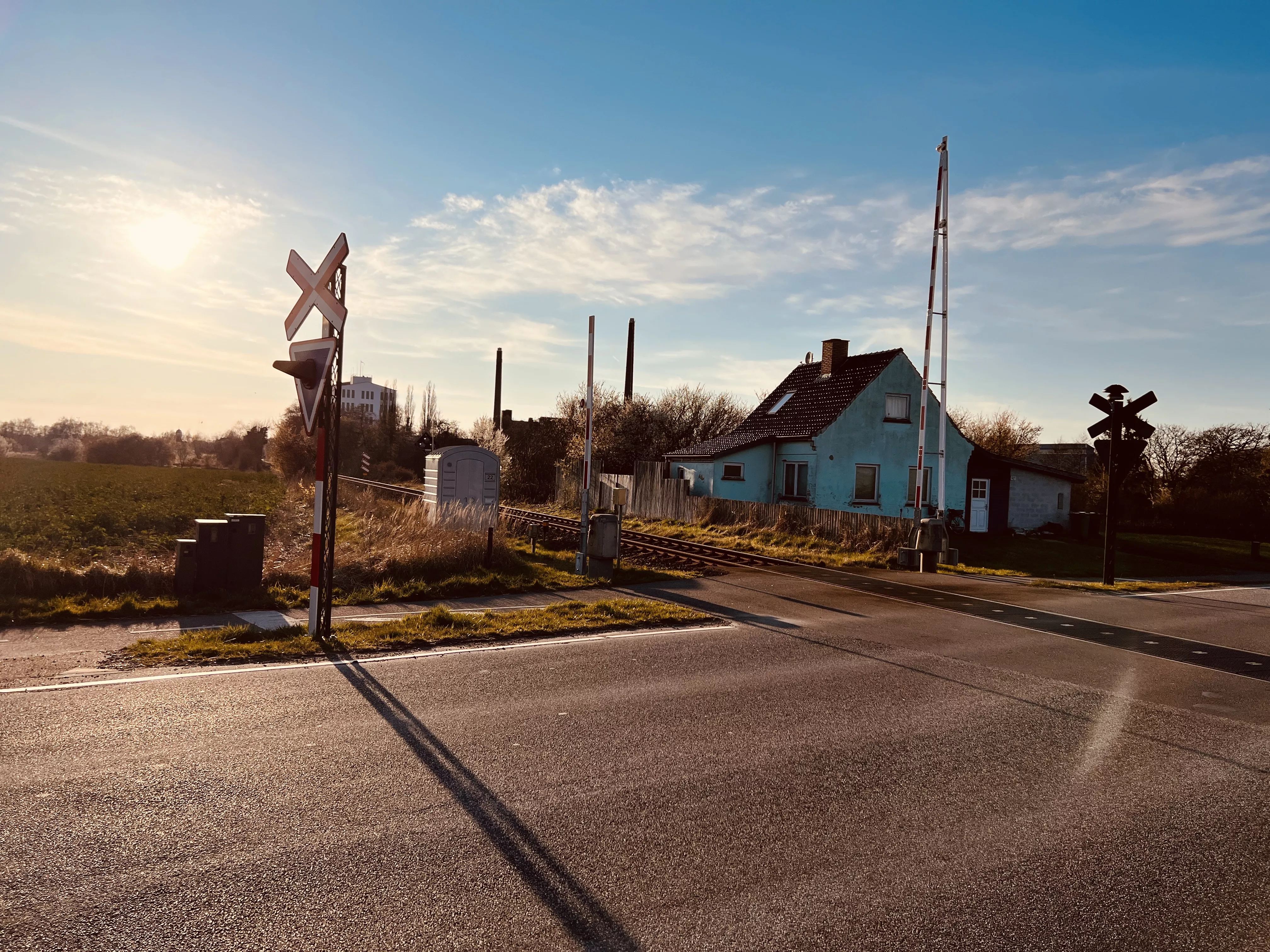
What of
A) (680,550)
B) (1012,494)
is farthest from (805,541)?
(1012,494)

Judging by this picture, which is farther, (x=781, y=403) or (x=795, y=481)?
(x=781, y=403)

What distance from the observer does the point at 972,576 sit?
19.0m

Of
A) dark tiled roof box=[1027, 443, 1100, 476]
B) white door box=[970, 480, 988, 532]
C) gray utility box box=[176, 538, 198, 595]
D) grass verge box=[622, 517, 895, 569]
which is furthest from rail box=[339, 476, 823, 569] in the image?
dark tiled roof box=[1027, 443, 1100, 476]

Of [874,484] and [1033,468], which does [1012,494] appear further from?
[874,484]

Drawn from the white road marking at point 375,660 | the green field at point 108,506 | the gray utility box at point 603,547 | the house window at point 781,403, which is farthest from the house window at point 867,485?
the white road marking at point 375,660

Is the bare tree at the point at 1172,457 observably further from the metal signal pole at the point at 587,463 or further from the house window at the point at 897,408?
the metal signal pole at the point at 587,463

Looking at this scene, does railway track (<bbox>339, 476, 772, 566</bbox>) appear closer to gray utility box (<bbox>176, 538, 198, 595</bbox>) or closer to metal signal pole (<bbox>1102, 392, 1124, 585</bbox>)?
metal signal pole (<bbox>1102, 392, 1124, 585</bbox>)

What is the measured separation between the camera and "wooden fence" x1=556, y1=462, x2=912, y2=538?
76.3 feet

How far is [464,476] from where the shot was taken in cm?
2336

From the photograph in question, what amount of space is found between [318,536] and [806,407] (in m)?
27.4

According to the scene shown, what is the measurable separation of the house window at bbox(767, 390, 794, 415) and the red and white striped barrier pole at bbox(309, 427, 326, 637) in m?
28.7

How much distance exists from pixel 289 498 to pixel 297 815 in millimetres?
31752

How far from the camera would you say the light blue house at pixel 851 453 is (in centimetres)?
3144

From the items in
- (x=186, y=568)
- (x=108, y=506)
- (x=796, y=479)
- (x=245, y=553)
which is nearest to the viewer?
(x=186, y=568)
